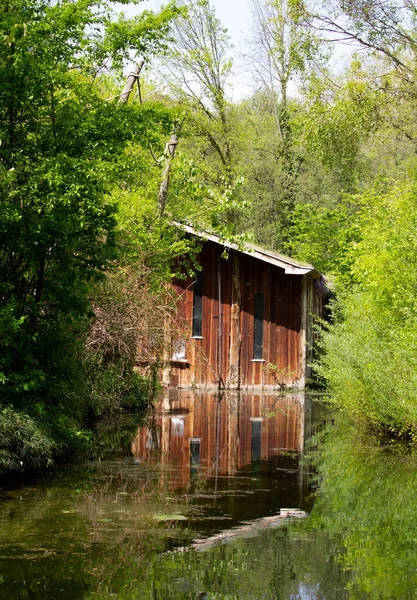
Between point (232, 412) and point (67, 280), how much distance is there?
9.55 metres

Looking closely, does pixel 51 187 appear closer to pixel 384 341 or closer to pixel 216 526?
pixel 216 526

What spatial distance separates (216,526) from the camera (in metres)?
8.76

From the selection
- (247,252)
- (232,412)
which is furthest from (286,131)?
(232,412)

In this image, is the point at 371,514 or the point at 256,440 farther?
the point at 256,440

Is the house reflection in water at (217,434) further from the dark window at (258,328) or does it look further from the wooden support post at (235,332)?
the dark window at (258,328)

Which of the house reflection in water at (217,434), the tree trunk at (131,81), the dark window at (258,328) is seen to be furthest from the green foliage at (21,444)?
the dark window at (258,328)

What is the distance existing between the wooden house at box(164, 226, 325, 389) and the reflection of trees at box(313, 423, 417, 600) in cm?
1337

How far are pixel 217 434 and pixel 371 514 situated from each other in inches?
280

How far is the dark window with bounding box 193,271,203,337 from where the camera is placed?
29281 millimetres

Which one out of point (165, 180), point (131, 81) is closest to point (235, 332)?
point (165, 180)

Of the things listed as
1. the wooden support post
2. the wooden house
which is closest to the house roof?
the wooden house

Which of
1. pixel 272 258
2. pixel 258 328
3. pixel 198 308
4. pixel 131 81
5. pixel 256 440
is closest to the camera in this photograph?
pixel 256 440

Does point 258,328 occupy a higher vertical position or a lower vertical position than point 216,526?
higher

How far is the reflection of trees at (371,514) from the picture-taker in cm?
703
